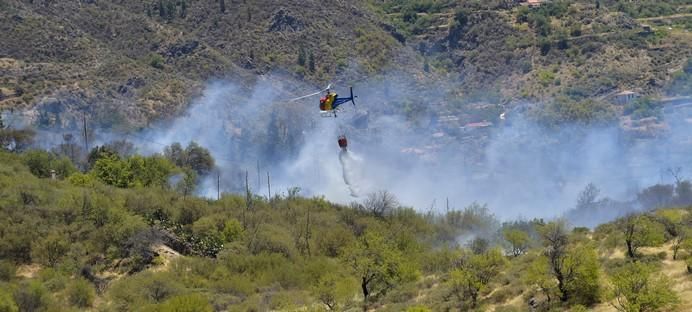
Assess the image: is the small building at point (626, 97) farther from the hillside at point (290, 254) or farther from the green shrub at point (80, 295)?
the green shrub at point (80, 295)

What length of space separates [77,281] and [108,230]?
1138 centimetres

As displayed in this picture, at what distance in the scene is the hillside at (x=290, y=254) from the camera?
50.2m

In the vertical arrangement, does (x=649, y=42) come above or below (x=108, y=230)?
above

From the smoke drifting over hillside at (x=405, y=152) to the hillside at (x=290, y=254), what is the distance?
27815 millimetres

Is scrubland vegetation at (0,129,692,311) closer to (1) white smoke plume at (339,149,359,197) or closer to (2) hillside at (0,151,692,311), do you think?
(2) hillside at (0,151,692,311)

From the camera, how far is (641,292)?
4216 centimetres

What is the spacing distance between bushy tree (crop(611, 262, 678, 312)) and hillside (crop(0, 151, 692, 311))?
2.7 inches

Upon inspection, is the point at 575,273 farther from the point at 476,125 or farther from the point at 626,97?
the point at 626,97

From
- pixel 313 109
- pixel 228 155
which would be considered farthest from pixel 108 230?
pixel 313 109

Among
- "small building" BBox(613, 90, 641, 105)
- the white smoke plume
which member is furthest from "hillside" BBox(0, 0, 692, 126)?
the white smoke plume

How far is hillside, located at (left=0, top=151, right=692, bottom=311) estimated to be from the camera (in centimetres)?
5019

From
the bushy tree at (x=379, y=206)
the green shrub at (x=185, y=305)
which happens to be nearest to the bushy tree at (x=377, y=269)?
the green shrub at (x=185, y=305)

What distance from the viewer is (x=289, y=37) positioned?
167 metres

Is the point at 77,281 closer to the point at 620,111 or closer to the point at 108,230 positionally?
the point at 108,230
